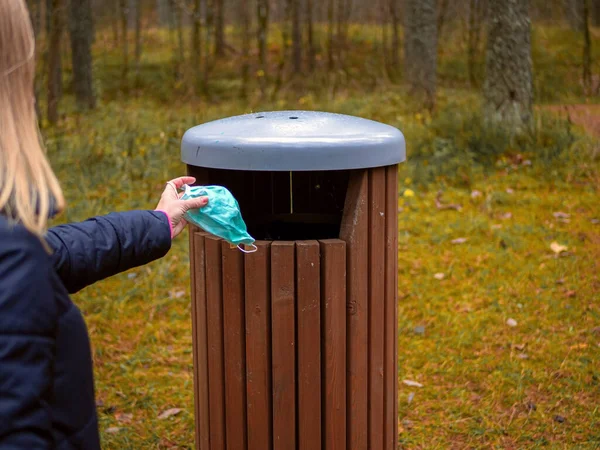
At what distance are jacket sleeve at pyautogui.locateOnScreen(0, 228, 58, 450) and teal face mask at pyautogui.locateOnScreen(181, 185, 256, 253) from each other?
804mm

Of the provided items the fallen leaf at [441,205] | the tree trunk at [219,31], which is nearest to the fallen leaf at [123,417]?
the fallen leaf at [441,205]

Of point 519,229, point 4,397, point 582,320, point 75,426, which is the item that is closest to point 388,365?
point 75,426

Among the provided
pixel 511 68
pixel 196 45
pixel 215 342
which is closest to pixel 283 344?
pixel 215 342

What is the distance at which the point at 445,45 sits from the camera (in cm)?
1645

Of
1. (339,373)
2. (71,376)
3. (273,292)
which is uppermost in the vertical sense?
(71,376)

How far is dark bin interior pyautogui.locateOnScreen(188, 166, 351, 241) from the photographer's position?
9.82 ft

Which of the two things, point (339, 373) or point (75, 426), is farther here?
point (339, 373)

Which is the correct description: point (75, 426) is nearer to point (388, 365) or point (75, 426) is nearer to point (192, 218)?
point (192, 218)

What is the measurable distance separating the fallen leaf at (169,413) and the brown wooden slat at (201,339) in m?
1.01

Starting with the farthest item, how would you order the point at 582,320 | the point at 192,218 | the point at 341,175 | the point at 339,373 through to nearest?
the point at 582,320 < the point at 341,175 < the point at 339,373 < the point at 192,218

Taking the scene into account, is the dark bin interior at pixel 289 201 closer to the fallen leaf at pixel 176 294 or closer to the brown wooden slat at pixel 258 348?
the brown wooden slat at pixel 258 348

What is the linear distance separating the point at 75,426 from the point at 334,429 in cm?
105

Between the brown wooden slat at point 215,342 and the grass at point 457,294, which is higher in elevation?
the brown wooden slat at point 215,342

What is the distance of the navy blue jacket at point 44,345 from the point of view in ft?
4.55
